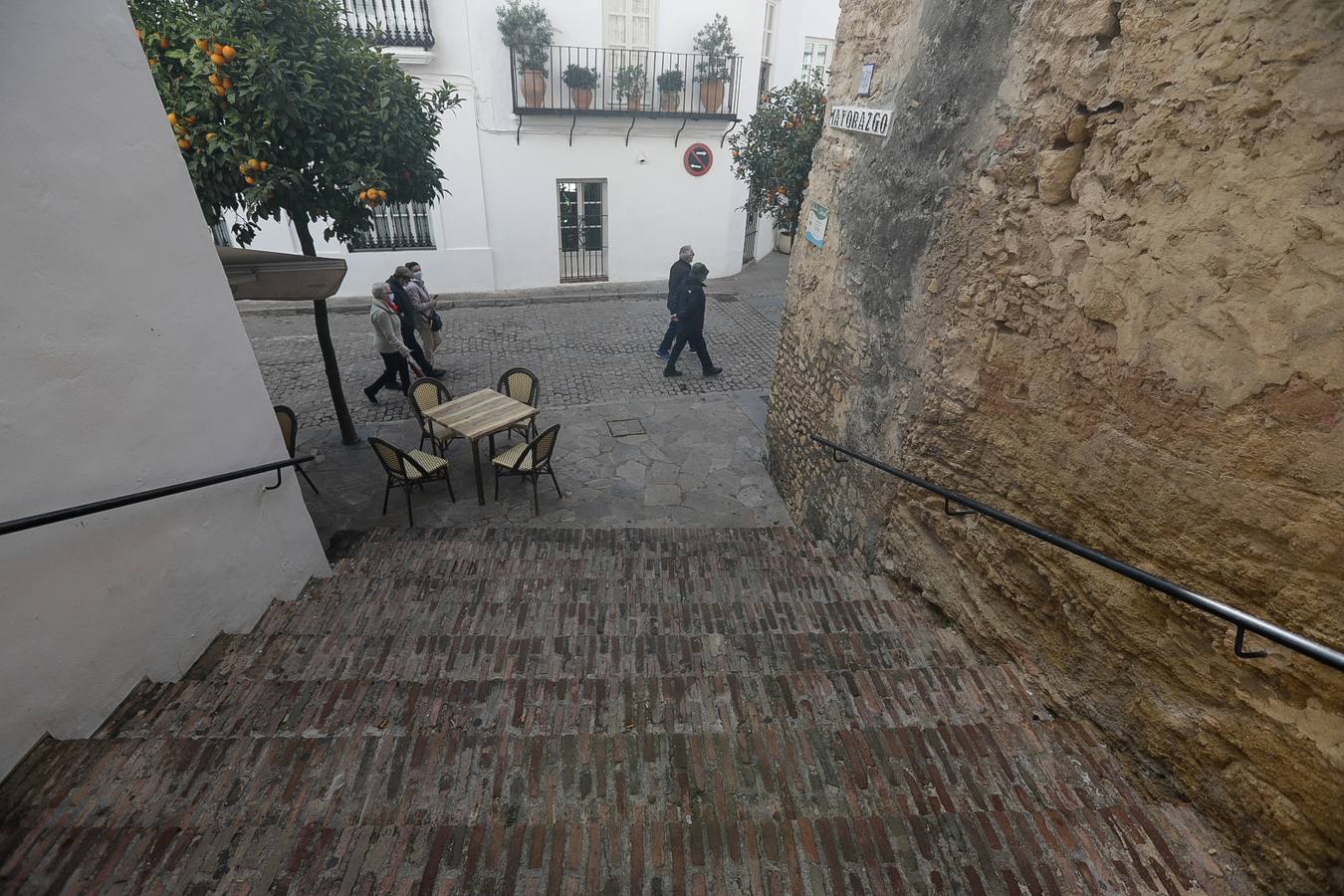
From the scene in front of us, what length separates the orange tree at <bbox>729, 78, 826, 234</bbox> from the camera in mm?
7145

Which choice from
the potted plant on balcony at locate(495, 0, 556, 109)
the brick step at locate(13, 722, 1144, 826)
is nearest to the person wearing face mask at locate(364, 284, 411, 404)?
the brick step at locate(13, 722, 1144, 826)

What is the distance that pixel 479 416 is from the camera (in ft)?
20.0

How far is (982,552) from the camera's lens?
3.36 meters

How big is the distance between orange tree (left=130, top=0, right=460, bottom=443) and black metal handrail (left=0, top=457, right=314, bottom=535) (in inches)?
112

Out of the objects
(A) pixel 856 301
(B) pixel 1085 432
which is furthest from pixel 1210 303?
(A) pixel 856 301

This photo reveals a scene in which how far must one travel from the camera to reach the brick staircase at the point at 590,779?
1.95 m

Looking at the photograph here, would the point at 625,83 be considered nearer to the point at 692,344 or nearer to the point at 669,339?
the point at 669,339

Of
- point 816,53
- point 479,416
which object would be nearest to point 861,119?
point 479,416

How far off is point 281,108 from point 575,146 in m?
7.93

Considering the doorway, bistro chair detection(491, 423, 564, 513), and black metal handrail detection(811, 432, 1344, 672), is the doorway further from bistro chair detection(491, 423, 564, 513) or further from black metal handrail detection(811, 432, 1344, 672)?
black metal handrail detection(811, 432, 1344, 672)

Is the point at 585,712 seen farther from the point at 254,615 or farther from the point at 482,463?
the point at 482,463

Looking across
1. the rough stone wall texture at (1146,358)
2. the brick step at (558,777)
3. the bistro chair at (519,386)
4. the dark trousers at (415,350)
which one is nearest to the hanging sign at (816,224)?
the rough stone wall texture at (1146,358)

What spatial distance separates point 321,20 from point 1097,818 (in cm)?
706

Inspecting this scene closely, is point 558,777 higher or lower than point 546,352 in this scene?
higher
